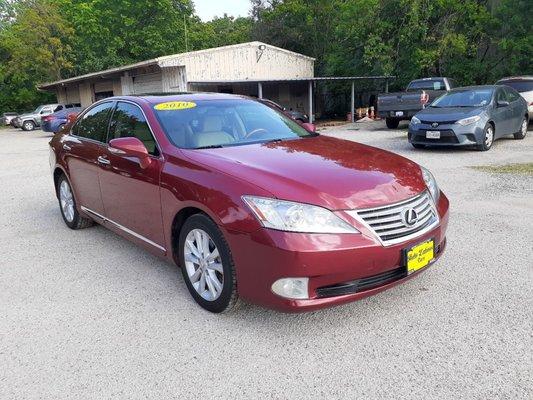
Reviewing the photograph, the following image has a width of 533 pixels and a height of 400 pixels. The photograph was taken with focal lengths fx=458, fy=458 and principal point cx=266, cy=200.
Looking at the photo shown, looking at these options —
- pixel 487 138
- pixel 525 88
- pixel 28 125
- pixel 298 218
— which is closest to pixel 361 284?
pixel 298 218

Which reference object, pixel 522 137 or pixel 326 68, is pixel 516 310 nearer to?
pixel 522 137

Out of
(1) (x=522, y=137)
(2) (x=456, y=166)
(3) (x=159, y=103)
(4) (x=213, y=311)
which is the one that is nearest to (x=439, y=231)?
(4) (x=213, y=311)

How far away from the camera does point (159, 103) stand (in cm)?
424

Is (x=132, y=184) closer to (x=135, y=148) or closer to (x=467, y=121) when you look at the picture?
(x=135, y=148)

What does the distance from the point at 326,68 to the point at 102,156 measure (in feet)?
88.7

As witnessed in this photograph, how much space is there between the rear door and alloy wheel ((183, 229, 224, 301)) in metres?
1.71

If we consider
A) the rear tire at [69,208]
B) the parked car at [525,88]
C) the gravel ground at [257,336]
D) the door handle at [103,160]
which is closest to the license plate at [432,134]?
the parked car at [525,88]

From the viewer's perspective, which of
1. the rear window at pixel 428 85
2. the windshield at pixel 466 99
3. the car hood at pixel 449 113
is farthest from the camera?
the rear window at pixel 428 85

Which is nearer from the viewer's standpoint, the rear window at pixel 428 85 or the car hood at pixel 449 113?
the car hood at pixel 449 113

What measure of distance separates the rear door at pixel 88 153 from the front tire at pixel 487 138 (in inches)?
332

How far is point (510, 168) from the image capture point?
27.5ft

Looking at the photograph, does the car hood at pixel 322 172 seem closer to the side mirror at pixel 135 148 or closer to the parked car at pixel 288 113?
the side mirror at pixel 135 148

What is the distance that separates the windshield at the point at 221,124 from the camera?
12.8 ft

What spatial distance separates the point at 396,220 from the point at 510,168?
21.3 ft
